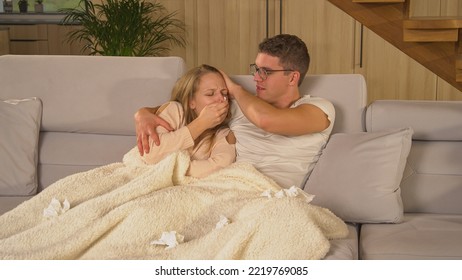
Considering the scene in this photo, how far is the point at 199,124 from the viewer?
2791mm

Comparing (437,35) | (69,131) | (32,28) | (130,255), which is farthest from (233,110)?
(32,28)

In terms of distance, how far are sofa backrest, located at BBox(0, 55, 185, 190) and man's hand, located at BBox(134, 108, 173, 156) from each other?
0.81 feet

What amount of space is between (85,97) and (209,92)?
1.84 feet

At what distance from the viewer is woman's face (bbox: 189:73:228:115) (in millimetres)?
2889

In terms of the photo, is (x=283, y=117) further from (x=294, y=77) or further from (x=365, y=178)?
(x=365, y=178)

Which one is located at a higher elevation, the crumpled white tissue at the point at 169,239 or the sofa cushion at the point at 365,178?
the sofa cushion at the point at 365,178

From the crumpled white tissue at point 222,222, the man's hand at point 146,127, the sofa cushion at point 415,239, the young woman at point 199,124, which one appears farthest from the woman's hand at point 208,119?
the sofa cushion at point 415,239

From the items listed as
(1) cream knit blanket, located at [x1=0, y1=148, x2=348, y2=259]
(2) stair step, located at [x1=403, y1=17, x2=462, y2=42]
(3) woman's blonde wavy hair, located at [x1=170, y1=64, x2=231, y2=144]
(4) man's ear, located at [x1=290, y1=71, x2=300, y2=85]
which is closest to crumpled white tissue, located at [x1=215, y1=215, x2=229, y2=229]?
(1) cream knit blanket, located at [x1=0, y1=148, x2=348, y2=259]

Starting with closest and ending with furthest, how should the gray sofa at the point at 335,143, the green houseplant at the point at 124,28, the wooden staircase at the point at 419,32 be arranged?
the gray sofa at the point at 335,143
the wooden staircase at the point at 419,32
the green houseplant at the point at 124,28

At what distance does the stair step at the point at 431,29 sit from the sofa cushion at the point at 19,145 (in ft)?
6.65

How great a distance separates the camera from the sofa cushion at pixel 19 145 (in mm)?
3057

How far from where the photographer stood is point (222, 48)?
5.88 metres

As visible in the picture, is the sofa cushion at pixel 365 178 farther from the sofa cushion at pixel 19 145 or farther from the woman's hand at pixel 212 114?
the sofa cushion at pixel 19 145

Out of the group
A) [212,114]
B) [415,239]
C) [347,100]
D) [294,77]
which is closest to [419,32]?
[347,100]
